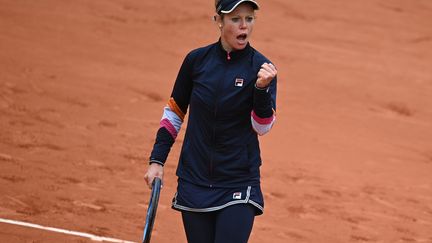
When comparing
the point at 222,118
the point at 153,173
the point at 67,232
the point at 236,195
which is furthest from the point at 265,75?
the point at 67,232

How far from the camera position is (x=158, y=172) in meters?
4.94

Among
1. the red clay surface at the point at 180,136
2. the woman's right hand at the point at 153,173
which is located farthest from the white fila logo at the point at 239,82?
the red clay surface at the point at 180,136

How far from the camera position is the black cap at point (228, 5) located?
15.0 feet

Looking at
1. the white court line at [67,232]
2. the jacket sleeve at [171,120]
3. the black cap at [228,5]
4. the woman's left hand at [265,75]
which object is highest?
the black cap at [228,5]

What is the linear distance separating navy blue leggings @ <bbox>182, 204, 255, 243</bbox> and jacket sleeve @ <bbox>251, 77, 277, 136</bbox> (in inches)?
17.4

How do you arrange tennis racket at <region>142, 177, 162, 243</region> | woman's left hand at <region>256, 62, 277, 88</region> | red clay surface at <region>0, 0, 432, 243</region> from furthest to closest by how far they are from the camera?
red clay surface at <region>0, 0, 432, 243</region>, tennis racket at <region>142, 177, 162, 243</region>, woman's left hand at <region>256, 62, 277, 88</region>

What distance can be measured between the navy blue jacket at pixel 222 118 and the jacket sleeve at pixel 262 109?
0.01 meters

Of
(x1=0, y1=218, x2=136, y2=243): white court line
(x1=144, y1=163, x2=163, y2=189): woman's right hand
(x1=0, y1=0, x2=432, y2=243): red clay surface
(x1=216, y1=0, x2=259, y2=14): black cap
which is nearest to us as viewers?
(x1=216, y1=0, x2=259, y2=14): black cap

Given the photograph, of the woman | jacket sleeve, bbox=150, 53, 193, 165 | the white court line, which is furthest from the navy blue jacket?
the white court line

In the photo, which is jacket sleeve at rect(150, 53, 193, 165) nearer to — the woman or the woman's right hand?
the woman's right hand

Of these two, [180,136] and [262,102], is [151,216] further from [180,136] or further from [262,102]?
Result: [180,136]

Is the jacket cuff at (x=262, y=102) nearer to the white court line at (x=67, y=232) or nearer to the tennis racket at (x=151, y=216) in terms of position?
the tennis racket at (x=151, y=216)

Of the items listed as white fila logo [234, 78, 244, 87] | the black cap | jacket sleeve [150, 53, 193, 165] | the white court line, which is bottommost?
the white court line

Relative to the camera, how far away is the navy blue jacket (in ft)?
15.1
